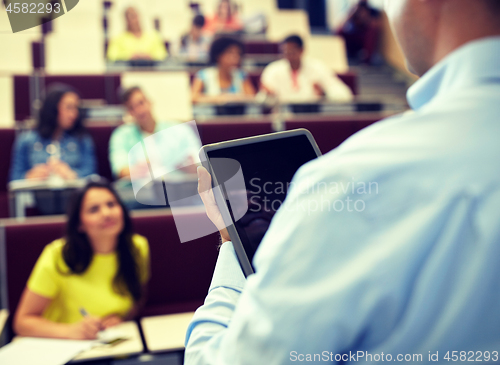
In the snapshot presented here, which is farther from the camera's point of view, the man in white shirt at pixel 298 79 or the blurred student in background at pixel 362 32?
the blurred student in background at pixel 362 32

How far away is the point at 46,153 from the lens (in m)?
1.61

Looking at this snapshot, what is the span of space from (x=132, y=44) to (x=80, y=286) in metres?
2.07

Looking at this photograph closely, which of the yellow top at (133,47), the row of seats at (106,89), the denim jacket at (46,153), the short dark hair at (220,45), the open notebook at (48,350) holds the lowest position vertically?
the open notebook at (48,350)

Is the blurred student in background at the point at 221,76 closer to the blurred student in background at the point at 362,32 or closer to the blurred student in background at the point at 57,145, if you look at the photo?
the blurred student in background at the point at 57,145

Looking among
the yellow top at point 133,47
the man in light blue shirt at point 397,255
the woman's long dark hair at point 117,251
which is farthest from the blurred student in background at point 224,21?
the man in light blue shirt at point 397,255

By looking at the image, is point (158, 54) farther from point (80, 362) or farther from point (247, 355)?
point (247, 355)

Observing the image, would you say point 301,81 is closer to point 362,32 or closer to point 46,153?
point 46,153

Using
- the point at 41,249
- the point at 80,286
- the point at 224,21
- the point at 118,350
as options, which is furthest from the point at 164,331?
the point at 224,21

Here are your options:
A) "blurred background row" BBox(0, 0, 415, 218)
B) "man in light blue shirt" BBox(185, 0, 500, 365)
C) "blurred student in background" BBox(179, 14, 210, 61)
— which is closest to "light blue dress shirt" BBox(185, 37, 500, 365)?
"man in light blue shirt" BBox(185, 0, 500, 365)

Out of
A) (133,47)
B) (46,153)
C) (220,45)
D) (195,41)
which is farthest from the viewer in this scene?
(195,41)

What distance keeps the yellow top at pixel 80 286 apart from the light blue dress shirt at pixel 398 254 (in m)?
0.61

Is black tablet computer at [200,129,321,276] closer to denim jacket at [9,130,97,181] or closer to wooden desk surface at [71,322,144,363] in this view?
wooden desk surface at [71,322,144,363]

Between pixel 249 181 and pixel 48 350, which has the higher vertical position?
pixel 249 181

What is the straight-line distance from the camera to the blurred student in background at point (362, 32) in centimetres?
338
